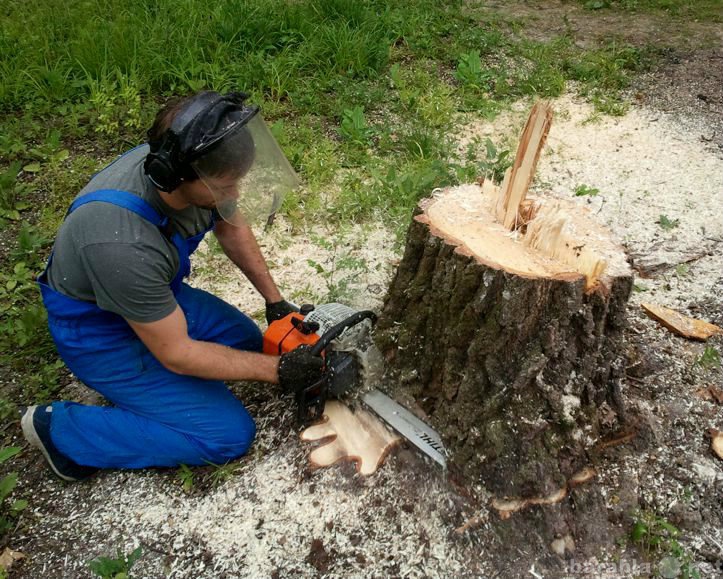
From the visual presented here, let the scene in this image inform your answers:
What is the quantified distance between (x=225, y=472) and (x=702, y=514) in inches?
69.4

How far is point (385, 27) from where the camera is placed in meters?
5.43

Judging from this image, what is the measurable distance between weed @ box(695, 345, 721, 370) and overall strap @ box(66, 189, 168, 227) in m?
2.32

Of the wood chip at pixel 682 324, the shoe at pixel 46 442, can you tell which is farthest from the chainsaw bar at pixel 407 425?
the wood chip at pixel 682 324

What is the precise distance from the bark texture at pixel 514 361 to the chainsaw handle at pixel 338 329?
0.25 metres

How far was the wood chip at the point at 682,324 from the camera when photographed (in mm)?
2771

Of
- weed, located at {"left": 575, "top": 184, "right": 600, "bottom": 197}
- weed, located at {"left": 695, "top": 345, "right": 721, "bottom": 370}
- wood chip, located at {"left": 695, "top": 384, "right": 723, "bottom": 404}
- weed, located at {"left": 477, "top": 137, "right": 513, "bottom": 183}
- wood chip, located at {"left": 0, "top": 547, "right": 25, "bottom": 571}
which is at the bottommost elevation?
wood chip, located at {"left": 0, "top": 547, "right": 25, "bottom": 571}

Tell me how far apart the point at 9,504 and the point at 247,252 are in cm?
138

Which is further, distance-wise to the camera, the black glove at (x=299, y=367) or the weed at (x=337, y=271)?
the weed at (x=337, y=271)

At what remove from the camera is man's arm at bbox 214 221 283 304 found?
9.02 feet

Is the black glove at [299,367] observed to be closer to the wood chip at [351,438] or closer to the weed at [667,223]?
the wood chip at [351,438]

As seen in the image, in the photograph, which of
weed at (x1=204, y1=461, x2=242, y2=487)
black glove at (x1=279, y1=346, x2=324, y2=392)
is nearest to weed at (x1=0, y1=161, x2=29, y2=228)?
weed at (x1=204, y1=461, x2=242, y2=487)

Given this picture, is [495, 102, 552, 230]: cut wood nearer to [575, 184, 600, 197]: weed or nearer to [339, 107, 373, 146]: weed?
[575, 184, 600, 197]: weed

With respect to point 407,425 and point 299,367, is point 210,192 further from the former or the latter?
point 407,425

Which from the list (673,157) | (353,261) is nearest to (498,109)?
(673,157)
